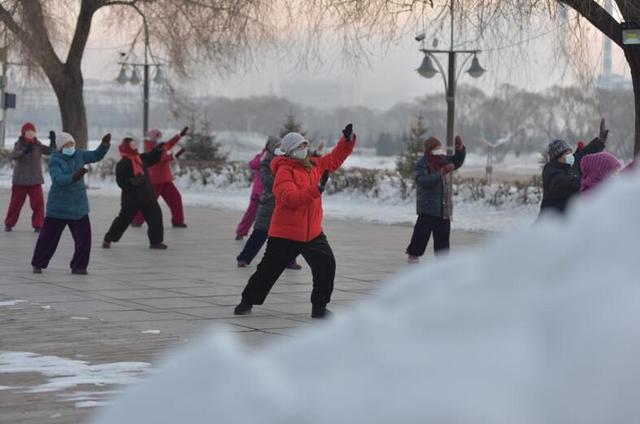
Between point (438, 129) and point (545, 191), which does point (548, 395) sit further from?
point (438, 129)

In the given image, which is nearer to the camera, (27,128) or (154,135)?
(27,128)

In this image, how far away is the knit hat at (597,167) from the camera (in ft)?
34.9

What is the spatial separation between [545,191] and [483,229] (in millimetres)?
8964

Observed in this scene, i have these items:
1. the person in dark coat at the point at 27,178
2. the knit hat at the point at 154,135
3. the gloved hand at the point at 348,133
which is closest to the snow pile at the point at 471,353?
the gloved hand at the point at 348,133

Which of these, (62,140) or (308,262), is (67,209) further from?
(308,262)

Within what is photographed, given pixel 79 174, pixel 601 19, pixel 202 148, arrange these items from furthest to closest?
pixel 202 148
pixel 601 19
pixel 79 174

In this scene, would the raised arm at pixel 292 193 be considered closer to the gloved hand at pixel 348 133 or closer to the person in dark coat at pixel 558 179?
the gloved hand at pixel 348 133

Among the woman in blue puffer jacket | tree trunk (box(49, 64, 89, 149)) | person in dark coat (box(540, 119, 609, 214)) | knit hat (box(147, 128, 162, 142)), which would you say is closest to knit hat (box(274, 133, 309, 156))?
person in dark coat (box(540, 119, 609, 214))

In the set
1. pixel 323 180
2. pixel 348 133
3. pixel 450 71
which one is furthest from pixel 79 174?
pixel 450 71

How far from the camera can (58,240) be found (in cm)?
1267

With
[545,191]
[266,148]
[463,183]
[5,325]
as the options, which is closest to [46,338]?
[5,325]

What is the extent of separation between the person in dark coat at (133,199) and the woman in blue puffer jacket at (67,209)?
10.9 feet

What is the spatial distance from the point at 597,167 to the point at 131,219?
23.5ft

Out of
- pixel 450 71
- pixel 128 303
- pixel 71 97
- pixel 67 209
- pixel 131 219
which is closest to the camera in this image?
pixel 128 303
